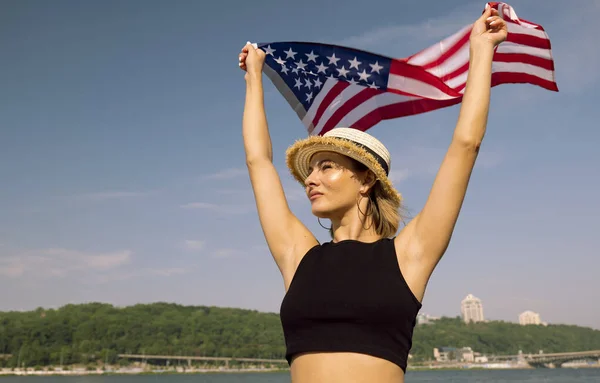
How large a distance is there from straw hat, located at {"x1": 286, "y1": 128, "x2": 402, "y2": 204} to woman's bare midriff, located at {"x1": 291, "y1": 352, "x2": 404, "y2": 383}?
0.88 m

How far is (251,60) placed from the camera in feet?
11.0

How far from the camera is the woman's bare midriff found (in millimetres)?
2186

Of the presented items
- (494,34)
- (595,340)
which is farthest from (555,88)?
(595,340)

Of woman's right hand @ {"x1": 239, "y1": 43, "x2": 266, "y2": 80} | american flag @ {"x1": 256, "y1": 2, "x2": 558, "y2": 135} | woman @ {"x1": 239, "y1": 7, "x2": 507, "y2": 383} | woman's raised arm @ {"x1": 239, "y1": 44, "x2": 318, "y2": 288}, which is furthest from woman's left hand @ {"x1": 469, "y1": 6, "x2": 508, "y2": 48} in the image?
american flag @ {"x1": 256, "y1": 2, "x2": 558, "y2": 135}

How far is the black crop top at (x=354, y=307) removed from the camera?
7.34 ft

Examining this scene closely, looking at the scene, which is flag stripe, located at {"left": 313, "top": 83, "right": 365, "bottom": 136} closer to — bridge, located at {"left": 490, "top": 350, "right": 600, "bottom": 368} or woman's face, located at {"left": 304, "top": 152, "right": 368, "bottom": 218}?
woman's face, located at {"left": 304, "top": 152, "right": 368, "bottom": 218}

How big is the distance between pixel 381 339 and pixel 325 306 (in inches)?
9.9

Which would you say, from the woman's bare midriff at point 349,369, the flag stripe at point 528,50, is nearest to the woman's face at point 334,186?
the woman's bare midriff at point 349,369

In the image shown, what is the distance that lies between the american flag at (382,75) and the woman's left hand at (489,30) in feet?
5.03

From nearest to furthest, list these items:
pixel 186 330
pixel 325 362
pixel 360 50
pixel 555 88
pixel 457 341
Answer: pixel 325 362 → pixel 555 88 → pixel 360 50 → pixel 186 330 → pixel 457 341

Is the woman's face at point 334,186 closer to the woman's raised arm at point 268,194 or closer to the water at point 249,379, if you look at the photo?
the woman's raised arm at point 268,194

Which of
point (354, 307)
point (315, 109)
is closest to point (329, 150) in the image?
point (354, 307)

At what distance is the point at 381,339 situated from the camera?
223 cm

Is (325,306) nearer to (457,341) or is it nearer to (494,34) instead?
(494,34)
